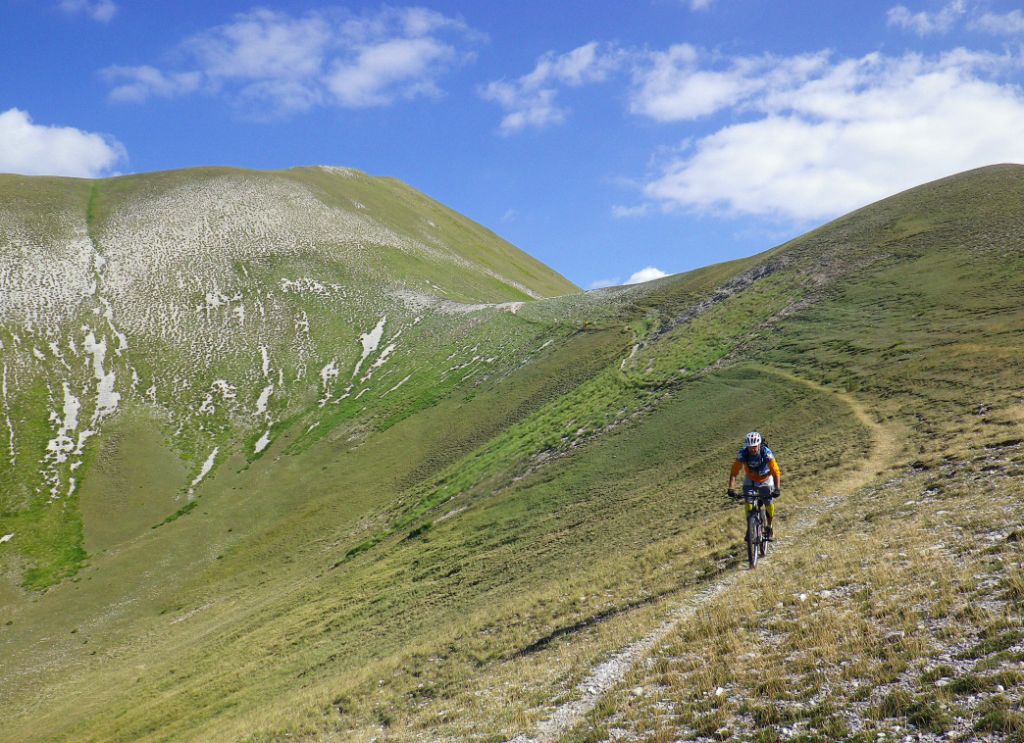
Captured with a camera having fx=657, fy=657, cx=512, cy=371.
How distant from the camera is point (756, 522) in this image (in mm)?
17484

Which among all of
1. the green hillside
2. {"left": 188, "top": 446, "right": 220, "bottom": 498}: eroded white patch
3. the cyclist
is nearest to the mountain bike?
the cyclist

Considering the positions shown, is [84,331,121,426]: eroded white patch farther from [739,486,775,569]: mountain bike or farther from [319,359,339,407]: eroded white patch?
[739,486,775,569]: mountain bike

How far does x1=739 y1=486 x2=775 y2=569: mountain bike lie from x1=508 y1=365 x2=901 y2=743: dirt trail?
75cm

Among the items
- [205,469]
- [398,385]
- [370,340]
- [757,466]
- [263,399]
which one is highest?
[370,340]

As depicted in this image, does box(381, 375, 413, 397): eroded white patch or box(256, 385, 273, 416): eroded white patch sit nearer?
box(381, 375, 413, 397): eroded white patch

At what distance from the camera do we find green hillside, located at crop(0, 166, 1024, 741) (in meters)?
12.1

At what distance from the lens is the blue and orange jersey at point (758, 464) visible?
55.8ft

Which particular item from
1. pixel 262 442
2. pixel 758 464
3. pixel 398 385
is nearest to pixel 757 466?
pixel 758 464

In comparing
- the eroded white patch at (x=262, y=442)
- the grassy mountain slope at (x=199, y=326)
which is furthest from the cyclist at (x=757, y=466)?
the eroded white patch at (x=262, y=442)

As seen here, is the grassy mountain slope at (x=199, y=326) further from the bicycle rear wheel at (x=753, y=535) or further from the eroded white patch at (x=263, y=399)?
the bicycle rear wheel at (x=753, y=535)

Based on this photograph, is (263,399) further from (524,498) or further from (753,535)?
(753,535)

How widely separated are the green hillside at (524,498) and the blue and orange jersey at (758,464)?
2317 mm

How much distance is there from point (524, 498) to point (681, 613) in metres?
22.9

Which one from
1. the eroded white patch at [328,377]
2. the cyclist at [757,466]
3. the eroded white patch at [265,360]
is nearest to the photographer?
the cyclist at [757,466]
